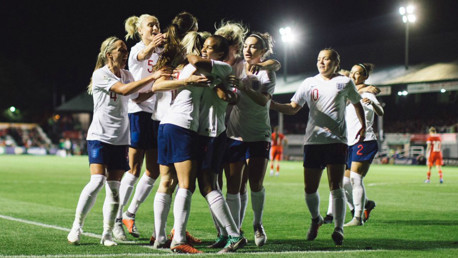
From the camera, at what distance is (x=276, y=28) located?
55000 millimetres

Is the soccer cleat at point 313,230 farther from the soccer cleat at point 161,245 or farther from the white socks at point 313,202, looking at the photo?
the soccer cleat at point 161,245

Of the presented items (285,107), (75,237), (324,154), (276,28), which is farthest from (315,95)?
(276,28)

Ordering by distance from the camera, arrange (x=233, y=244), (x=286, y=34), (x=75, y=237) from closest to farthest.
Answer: (x=233, y=244), (x=75, y=237), (x=286, y=34)

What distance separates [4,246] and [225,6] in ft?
158

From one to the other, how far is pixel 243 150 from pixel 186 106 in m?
1.13

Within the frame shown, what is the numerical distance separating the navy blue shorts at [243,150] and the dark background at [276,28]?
23281 mm

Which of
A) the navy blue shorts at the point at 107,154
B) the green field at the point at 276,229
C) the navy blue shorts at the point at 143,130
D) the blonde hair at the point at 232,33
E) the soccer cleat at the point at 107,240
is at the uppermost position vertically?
the blonde hair at the point at 232,33

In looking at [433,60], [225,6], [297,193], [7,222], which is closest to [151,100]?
[7,222]

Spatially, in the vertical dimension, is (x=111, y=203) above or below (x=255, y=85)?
below

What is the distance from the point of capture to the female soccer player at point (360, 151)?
30.3 ft

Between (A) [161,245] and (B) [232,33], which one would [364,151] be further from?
(A) [161,245]

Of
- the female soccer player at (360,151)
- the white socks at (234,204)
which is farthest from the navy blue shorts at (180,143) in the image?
the female soccer player at (360,151)

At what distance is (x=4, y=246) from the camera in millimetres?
6707

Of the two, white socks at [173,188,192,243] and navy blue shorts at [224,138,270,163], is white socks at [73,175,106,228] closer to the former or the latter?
→ white socks at [173,188,192,243]
